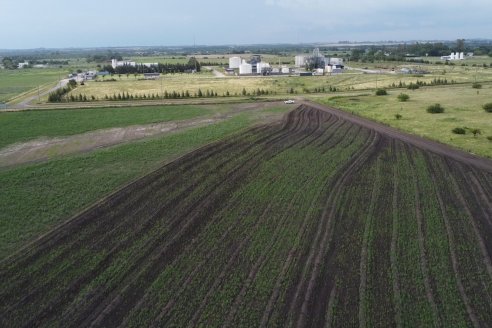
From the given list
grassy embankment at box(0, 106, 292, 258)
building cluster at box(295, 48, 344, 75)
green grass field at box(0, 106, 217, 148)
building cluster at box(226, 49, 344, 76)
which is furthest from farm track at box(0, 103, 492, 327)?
building cluster at box(295, 48, 344, 75)

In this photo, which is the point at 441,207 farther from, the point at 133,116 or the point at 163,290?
the point at 133,116

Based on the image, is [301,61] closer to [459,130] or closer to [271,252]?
[459,130]

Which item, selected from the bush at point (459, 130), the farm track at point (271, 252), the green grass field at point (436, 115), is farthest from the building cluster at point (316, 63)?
the farm track at point (271, 252)

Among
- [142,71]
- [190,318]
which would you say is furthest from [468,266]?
[142,71]

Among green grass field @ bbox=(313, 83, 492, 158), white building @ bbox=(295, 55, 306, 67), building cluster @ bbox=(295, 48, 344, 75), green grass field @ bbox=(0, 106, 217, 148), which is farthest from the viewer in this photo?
white building @ bbox=(295, 55, 306, 67)

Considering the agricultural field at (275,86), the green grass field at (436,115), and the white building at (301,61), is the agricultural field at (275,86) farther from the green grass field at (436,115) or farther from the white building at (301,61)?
the white building at (301,61)

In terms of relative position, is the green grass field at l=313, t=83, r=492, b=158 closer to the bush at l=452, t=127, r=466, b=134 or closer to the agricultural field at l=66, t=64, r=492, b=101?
the bush at l=452, t=127, r=466, b=134
